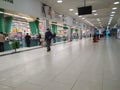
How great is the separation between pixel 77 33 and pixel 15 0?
20446 mm

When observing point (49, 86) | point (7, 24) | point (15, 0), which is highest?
point (15, 0)

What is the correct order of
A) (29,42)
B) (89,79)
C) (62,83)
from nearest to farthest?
(62,83) < (89,79) < (29,42)

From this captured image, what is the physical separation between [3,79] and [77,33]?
24.7 meters

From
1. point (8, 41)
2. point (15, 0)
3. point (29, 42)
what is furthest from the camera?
point (29, 42)

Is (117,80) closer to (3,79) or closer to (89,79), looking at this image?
(89,79)

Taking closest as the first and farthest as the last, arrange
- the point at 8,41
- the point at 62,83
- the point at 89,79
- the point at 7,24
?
the point at 62,83
the point at 89,79
the point at 8,41
the point at 7,24

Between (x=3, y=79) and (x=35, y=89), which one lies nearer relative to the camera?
(x=35, y=89)

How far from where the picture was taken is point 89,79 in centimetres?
297

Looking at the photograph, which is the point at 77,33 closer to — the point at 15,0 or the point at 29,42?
the point at 29,42

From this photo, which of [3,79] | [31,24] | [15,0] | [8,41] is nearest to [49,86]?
[3,79]

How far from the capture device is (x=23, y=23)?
43.4 ft

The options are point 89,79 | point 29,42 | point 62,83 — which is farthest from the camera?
Result: point 29,42

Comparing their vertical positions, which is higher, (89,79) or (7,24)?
(7,24)

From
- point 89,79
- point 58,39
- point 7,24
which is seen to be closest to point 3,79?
point 89,79
